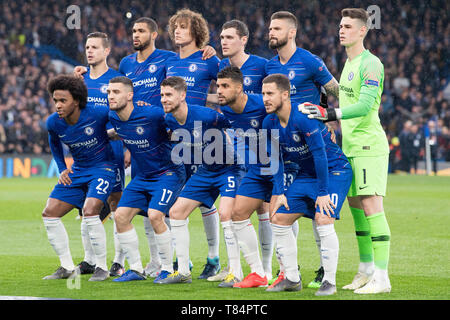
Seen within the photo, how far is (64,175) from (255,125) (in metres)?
2.11

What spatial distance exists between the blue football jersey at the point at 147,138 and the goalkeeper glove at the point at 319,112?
1630 mm

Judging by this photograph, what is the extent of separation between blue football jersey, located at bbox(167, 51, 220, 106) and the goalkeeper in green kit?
5.39 ft

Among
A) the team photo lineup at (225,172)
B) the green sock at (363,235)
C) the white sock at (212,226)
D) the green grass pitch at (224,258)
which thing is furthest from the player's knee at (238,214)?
the green sock at (363,235)

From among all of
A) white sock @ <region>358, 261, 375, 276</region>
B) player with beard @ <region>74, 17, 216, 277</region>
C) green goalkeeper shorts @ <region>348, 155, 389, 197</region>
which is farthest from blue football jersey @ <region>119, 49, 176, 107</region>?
white sock @ <region>358, 261, 375, 276</region>

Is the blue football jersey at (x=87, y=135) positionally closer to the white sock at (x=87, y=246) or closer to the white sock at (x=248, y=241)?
the white sock at (x=87, y=246)

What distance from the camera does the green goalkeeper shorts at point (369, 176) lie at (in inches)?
253

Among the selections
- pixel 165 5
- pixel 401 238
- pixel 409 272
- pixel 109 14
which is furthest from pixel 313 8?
pixel 409 272

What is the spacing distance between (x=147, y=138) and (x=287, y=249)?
1818 millimetres

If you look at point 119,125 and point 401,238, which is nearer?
point 119,125

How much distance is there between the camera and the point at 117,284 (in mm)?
7047

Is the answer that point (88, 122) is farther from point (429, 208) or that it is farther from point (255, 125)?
point (429, 208)

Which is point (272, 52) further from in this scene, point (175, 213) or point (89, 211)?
point (175, 213)

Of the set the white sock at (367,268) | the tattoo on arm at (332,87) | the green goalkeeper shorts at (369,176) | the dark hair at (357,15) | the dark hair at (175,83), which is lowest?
the white sock at (367,268)

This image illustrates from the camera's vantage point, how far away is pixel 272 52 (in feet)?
94.2
